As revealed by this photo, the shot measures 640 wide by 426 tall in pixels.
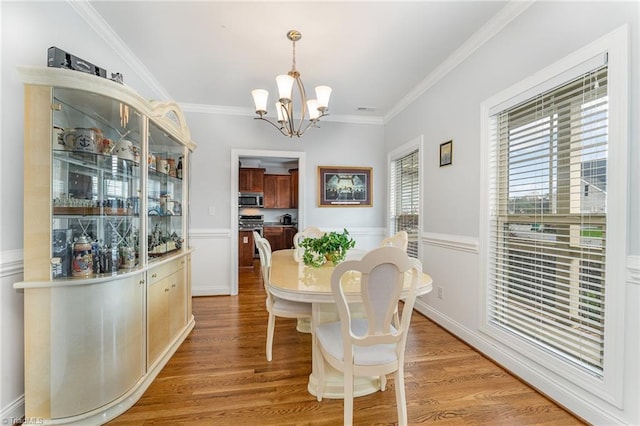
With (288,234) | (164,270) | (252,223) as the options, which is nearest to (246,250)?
(252,223)

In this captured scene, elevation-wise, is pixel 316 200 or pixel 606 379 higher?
pixel 316 200

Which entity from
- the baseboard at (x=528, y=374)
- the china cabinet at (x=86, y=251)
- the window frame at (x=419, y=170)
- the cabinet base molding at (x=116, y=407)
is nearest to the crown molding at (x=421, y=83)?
the window frame at (x=419, y=170)

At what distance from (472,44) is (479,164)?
1.03m

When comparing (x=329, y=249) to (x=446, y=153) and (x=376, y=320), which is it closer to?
(x=376, y=320)

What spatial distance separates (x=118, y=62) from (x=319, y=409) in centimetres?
321

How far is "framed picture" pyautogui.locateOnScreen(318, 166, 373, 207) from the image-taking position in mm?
4191

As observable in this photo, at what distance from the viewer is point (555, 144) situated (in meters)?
1.78

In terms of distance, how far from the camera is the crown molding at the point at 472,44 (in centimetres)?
194

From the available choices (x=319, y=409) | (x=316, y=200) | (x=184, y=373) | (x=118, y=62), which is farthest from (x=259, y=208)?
(x=319, y=409)

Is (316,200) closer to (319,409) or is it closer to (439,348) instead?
(439,348)

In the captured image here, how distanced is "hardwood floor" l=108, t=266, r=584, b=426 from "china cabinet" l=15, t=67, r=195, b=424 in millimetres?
286

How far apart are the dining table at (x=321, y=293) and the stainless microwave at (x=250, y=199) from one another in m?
4.87

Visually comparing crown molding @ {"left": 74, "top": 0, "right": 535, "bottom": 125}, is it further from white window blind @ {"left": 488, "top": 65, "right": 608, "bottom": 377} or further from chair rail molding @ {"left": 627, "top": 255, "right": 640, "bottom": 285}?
chair rail molding @ {"left": 627, "top": 255, "right": 640, "bottom": 285}

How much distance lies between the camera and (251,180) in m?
6.83
